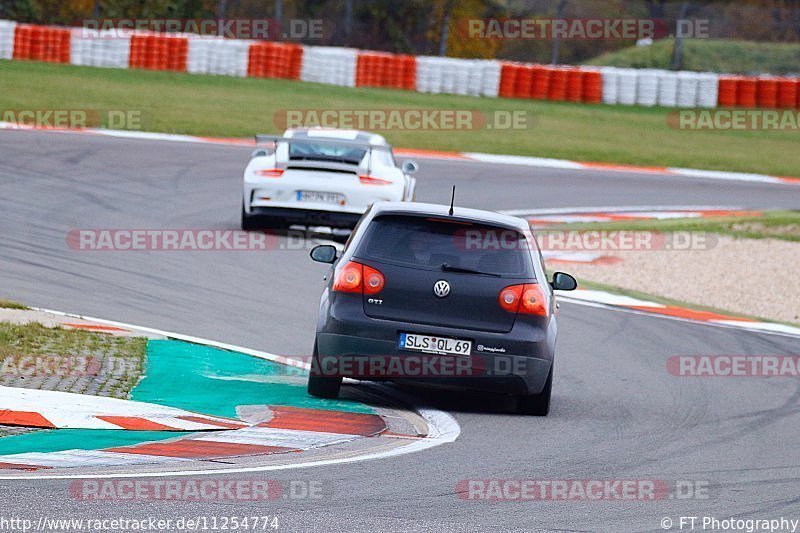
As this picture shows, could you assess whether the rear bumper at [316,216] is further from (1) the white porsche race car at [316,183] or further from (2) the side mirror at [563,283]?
(2) the side mirror at [563,283]

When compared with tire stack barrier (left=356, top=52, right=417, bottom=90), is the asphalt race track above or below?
below

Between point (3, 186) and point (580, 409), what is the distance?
11344 mm

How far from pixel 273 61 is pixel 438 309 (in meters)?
28.6

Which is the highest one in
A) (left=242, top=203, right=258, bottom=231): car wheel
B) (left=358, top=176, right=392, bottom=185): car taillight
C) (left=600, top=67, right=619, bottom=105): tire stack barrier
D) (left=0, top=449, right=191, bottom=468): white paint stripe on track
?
(left=600, top=67, right=619, bottom=105): tire stack barrier

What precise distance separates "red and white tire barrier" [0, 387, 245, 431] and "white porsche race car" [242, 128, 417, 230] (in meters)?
8.51

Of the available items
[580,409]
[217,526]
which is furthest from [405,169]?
[217,526]

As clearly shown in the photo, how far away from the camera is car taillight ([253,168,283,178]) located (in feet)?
55.4

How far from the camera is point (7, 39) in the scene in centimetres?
3416

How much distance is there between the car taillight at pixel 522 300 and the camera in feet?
29.7

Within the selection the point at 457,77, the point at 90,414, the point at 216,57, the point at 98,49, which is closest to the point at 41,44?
the point at 98,49

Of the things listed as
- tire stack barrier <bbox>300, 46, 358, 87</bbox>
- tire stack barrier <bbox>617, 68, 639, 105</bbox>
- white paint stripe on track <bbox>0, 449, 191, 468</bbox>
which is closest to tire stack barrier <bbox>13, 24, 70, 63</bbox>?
tire stack barrier <bbox>300, 46, 358, 87</bbox>

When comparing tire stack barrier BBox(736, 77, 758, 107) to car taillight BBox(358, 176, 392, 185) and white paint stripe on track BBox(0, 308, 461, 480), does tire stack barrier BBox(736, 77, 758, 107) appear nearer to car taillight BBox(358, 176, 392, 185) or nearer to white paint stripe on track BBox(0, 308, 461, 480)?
car taillight BBox(358, 176, 392, 185)

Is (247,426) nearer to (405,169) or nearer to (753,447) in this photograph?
(753,447)

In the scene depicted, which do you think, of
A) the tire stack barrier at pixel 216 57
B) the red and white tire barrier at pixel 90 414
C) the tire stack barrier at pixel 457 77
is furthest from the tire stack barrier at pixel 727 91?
the red and white tire barrier at pixel 90 414
